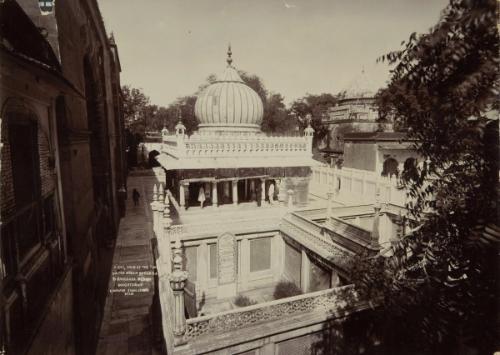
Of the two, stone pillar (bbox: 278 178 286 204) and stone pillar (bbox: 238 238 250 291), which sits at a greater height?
stone pillar (bbox: 278 178 286 204)

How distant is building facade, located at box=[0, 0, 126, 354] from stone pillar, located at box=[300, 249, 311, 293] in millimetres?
6576

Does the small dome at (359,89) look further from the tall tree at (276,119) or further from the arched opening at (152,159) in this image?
the arched opening at (152,159)

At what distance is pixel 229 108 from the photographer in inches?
647

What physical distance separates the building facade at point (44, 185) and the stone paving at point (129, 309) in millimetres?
511

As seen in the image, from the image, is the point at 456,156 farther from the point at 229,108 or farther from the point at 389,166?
the point at 389,166

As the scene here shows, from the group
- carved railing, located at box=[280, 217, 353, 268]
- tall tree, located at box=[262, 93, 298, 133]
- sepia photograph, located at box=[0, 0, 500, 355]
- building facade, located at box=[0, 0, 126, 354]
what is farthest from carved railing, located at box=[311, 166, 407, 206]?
tall tree, located at box=[262, 93, 298, 133]


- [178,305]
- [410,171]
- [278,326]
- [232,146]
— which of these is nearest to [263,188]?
[232,146]

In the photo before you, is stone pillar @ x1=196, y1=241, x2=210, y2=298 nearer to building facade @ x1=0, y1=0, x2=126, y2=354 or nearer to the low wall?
building facade @ x1=0, y1=0, x2=126, y2=354

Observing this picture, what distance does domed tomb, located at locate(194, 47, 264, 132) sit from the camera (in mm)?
16469

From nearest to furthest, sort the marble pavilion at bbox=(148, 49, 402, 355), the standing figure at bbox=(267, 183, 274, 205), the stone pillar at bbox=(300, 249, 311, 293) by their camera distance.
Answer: the marble pavilion at bbox=(148, 49, 402, 355)
the stone pillar at bbox=(300, 249, 311, 293)
the standing figure at bbox=(267, 183, 274, 205)

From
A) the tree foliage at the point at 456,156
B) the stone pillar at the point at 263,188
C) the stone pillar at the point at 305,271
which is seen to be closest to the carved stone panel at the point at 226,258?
the stone pillar at the point at 305,271

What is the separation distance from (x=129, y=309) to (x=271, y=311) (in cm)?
565

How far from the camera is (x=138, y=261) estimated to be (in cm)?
1308

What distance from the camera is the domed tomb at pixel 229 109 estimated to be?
16.5 m
